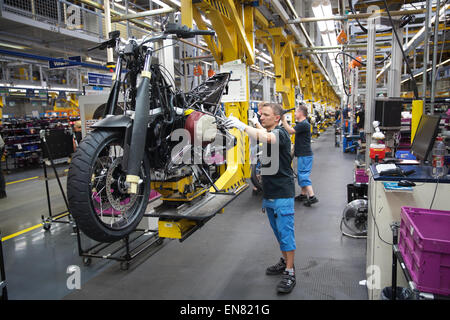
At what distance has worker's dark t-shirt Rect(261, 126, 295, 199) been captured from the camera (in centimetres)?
276

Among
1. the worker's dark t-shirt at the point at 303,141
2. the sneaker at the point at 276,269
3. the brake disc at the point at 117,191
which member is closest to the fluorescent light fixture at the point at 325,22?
the worker's dark t-shirt at the point at 303,141

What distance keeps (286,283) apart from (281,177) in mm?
904

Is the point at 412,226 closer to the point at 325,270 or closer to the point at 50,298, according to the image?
the point at 325,270

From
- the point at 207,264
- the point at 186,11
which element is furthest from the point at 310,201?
the point at 186,11

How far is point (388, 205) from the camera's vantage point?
243cm

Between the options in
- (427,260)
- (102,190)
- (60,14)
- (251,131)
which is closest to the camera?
(427,260)

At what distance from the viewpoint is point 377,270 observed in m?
2.46

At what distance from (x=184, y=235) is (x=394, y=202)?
162cm

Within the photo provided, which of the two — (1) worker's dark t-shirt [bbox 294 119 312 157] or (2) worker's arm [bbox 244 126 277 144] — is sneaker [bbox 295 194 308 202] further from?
(2) worker's arm [bbox 244 126 277 144]

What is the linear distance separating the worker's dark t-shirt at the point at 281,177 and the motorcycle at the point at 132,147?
→ 62 centimetres

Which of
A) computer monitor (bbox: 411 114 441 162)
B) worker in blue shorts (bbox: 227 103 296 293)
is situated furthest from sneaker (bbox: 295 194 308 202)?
worker in blue shorts (bbox: 227 103 296 293)

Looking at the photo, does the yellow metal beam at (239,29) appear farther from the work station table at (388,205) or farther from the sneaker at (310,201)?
the work station table at (388,205)

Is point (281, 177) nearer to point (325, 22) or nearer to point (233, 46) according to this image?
point (233, 46)

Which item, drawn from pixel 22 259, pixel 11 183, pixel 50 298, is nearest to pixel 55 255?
pixel 22 259
